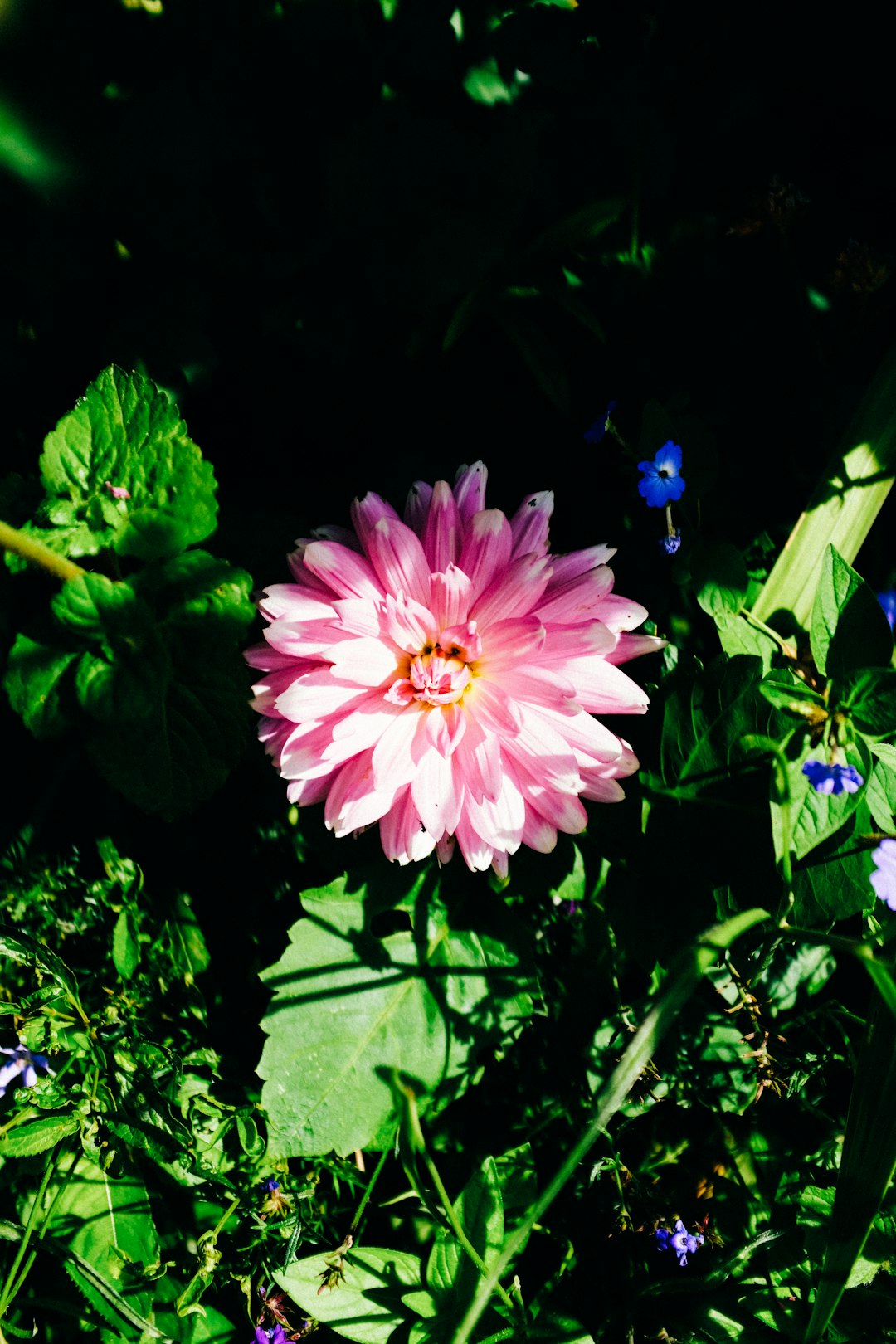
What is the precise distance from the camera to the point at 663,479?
1227mm

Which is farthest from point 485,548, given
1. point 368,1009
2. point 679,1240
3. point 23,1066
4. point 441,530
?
point 679,1240

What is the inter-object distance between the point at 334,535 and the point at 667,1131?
1152 mm

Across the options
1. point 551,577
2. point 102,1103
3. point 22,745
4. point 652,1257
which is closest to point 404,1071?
point 102,1103

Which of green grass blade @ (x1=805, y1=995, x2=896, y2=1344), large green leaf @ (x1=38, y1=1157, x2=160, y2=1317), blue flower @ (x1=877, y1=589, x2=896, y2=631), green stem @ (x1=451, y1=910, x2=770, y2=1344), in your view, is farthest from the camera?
blue flower @ (x1=877, y1=589, x2=896, y2=631)

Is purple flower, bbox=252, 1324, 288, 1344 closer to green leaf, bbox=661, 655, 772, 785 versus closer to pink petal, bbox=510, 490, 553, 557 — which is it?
green leaf, bbox=661, 655, 772, 785

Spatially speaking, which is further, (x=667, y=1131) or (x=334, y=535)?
(x=667, y=1131)

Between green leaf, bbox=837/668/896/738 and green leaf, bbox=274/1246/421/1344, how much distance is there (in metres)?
1.02

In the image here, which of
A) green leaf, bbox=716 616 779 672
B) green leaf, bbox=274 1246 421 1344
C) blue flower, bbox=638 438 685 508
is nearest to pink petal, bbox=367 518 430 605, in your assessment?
blue flower, bbox=638 438 685 508

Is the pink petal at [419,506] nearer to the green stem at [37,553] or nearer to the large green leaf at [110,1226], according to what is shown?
the green stem at [37,553]

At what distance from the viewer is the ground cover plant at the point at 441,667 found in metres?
1.11

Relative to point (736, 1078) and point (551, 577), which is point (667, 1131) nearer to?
point (736, 1078)

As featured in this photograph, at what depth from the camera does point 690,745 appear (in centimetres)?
121

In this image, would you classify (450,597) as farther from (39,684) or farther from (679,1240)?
(679,1240)

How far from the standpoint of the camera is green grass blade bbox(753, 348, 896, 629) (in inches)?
54.7
